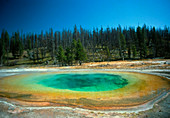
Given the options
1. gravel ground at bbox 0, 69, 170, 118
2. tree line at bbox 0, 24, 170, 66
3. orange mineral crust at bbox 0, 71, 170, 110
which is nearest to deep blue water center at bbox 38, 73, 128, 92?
orange mineral crust at bbox 0, 71, 170, 110

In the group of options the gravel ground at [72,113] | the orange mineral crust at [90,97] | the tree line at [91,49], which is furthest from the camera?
the tree line at [91,49]

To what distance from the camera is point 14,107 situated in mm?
8383

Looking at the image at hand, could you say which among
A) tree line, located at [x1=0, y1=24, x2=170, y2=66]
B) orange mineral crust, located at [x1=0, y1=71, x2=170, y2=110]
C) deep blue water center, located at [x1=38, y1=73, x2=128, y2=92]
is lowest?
deep blue water center, located at [x1=38, y1=73, x2=128, y2=92]

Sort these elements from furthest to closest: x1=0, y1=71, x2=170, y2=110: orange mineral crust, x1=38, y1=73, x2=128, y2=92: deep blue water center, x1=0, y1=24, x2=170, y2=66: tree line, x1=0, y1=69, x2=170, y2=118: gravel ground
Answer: x1=0, y1=24, x2=170, y2=66: tree line, x1=38, y1=73, x2=128, y2=92: deep blue water center, x1=0, y1=71, x2=170, y2=110: orange mineral crust, x1=0, y1=69, x2=170, y2=118: gravel ground

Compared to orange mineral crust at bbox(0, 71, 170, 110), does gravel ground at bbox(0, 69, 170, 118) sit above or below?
above

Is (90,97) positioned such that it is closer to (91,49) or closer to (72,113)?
(72,113)

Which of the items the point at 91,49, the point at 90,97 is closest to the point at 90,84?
the point at 90,97

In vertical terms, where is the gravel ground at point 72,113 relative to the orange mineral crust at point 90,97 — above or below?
above

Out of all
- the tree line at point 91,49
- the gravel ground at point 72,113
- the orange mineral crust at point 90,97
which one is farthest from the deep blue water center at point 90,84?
the tree line at point 91,49

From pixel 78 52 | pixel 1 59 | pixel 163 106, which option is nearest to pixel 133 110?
pixel 163 106

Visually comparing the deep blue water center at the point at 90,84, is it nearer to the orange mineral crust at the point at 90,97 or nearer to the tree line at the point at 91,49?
the orange mineral crust at the point at 90,97

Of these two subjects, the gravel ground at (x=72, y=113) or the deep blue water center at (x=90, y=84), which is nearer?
the gravel ground at (x=72, y=113)

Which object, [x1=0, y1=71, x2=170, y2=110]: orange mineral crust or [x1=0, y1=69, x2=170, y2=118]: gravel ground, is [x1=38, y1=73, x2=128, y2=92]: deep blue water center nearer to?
[x1=0, y1=71, x2=170, y2=110]: orange mineral crust

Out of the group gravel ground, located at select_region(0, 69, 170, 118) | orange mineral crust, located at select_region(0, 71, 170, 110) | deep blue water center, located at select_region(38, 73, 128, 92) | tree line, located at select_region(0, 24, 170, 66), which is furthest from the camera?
tree line, located at select_region(0, 24, 170, 66)
